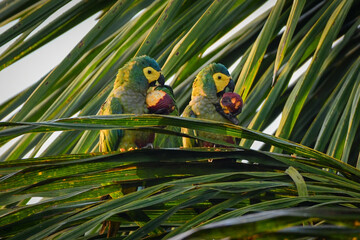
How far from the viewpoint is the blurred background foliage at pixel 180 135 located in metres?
0.75

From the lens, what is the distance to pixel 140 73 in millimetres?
1562

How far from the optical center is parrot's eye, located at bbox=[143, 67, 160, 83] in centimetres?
153

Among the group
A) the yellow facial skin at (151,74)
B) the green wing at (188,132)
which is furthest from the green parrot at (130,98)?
the green wing at (188,132)

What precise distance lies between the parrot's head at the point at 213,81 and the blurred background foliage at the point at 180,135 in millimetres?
32

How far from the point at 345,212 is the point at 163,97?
93cm

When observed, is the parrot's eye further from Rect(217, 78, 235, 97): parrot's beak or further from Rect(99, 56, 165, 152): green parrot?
Rect(217, 78, 235, 97): parrot's beak


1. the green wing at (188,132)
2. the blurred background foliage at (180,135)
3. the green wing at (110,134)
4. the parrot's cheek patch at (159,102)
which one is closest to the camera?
the blurred background foliage at (180,135)

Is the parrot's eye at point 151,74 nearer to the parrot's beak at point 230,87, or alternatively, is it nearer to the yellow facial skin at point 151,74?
the yellow facial skin at point 151,74

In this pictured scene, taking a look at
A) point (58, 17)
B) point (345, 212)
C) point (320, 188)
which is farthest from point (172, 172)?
point (58, 17)

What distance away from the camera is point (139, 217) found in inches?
35.1

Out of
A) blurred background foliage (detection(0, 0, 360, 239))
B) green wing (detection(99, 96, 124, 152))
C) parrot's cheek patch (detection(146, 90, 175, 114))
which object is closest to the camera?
blurred background foliage (detection(0, 0, 360, 239))

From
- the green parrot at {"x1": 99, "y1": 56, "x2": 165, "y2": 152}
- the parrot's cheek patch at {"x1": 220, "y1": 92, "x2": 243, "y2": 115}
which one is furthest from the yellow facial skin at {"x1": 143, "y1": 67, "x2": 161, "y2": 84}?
the parrot's cheek patch at {"x1": 220, "y1": 92, "x2": 243, "y2": 115}

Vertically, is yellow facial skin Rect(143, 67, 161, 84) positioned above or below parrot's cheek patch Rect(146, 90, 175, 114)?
above

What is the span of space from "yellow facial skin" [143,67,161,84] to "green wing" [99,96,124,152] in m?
0.12
